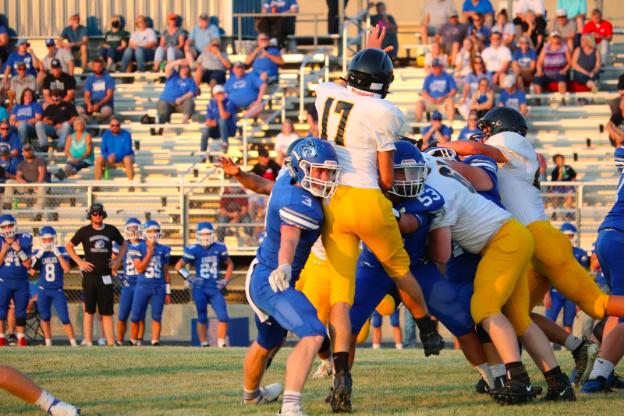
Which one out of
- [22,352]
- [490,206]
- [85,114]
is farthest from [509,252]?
[85,114]

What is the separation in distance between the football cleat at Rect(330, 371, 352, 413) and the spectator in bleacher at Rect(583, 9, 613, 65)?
12746 millimetres

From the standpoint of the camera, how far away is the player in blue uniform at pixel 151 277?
1226 cm

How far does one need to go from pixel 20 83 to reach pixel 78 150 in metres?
2.46

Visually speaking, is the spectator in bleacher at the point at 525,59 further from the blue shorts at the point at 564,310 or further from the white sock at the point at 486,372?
the white sock at the point at 486,372

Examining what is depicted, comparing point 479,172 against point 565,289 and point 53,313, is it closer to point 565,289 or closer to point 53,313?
point 565,289

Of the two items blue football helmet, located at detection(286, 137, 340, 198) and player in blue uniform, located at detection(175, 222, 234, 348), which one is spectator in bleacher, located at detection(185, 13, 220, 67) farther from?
blue football helmet, located at detection(286, 137, 340, 198)

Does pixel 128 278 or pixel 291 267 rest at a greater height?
pixel 291 267

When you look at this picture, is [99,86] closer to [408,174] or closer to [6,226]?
[6,226]

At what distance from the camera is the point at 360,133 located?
530cm

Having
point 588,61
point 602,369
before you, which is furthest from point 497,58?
point 602,369

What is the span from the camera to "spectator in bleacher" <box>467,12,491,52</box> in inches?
617

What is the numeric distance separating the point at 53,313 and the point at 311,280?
356 inches

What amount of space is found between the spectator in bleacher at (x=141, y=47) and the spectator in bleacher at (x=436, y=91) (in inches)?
226

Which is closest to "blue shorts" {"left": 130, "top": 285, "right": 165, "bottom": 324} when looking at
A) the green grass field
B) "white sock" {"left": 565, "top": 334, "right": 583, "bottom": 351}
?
the green grass field
